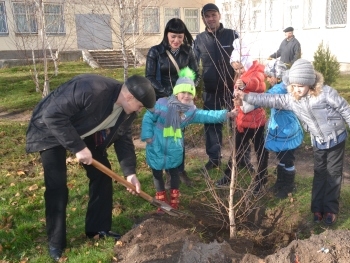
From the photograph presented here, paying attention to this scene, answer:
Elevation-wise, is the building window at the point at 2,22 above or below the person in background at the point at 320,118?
above

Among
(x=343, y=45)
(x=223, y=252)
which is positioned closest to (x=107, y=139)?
(x=223, y=252)

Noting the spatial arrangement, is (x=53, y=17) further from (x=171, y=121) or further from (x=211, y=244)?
(x=211, y=244)

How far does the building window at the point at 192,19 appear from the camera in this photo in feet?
76.8

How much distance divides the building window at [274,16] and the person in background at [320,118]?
14.7m

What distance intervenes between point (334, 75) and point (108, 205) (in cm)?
709

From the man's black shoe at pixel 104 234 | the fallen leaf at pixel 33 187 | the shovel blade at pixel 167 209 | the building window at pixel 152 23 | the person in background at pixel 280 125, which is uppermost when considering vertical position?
the building window at pixel 152 23

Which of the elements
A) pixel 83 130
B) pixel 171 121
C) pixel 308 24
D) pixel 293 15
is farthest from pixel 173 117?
pixel 293 15

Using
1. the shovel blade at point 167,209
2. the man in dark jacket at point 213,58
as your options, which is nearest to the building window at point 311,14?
the man in dark jacket at point 213,58

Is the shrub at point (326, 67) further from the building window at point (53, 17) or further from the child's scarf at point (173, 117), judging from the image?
the building window at point (53, 17)

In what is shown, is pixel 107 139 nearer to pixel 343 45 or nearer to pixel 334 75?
pixel 334 75

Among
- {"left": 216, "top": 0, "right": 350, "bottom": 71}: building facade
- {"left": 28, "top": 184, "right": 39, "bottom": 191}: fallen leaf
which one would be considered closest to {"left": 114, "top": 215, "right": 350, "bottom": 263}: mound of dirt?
{"left": 28, "top": 184, "right": 39, "bottom": 191}: fallen leaf

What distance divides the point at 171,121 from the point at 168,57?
1.09 m

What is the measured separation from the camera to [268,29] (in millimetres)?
18516

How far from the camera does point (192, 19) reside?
23.7 meters
